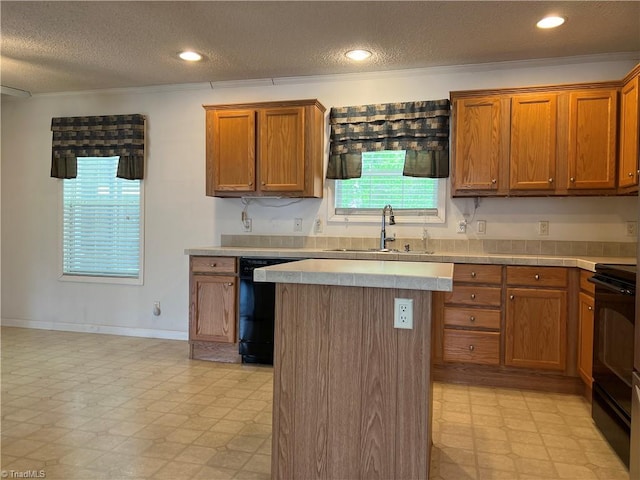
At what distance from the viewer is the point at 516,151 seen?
3529 mm

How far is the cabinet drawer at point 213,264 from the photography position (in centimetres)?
385

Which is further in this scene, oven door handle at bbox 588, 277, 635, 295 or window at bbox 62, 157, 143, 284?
window at bbox 62, 157, 143, 284

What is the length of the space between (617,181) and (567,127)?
1.75 ft

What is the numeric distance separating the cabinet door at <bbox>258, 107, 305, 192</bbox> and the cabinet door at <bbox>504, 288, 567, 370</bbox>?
1951mm

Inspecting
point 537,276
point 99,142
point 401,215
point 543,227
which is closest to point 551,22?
point 543,227

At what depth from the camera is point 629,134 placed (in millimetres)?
3172

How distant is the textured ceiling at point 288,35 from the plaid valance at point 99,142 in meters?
0.57

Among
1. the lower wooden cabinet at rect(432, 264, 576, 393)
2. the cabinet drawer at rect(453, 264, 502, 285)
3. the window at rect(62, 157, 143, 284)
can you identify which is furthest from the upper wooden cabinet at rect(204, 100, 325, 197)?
the lower wooden cabinet at rect(432, 264, 576, 393)

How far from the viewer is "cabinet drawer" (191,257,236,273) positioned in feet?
12.6

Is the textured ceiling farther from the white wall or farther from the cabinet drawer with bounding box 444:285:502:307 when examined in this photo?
the cabinet drawer with bounding box 444:285:502:307

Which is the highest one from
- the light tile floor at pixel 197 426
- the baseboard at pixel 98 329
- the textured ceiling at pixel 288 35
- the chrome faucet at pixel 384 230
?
the textured ceiling at pixel 288 35

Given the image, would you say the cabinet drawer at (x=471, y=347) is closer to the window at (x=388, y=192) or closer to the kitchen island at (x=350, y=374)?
the window at (x=388, y=192)

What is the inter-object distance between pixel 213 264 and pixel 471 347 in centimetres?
217

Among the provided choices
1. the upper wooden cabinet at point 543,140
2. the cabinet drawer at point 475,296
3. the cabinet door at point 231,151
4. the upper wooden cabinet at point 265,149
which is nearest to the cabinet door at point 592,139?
the upper wooden cabinet at point 543,140
